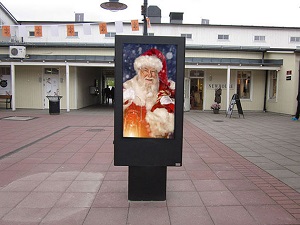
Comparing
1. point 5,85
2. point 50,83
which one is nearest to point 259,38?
point 50,83

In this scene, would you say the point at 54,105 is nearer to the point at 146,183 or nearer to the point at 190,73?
the point at 190,73

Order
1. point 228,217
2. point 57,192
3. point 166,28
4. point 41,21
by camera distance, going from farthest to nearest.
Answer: point 41,21 < point 166,28 < point 57,192 < point 228,217

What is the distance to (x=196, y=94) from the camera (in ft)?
65.9

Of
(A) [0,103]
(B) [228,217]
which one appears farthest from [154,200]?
(A) [0,103]


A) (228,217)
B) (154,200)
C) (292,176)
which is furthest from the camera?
(292,176)

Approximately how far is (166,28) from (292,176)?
25.7 metres

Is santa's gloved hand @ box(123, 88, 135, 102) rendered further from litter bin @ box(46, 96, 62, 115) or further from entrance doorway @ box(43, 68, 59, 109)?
entrance doorway @ box(43, 68, 59, 109)

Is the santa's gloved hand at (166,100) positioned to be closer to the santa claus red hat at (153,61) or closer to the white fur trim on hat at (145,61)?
the santa claus red hat at (153,61)

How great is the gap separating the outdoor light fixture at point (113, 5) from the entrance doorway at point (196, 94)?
10.5 m

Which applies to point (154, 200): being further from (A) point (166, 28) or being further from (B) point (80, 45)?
(A) point (166, 28)

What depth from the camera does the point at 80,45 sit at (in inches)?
752

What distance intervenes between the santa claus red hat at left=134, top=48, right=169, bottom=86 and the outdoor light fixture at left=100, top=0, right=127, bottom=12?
23.5 ft

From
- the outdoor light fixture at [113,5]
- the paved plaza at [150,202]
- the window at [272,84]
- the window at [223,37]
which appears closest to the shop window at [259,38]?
the window at [223,37]

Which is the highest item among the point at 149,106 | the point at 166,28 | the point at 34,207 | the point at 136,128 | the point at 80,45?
the point at 166,28
